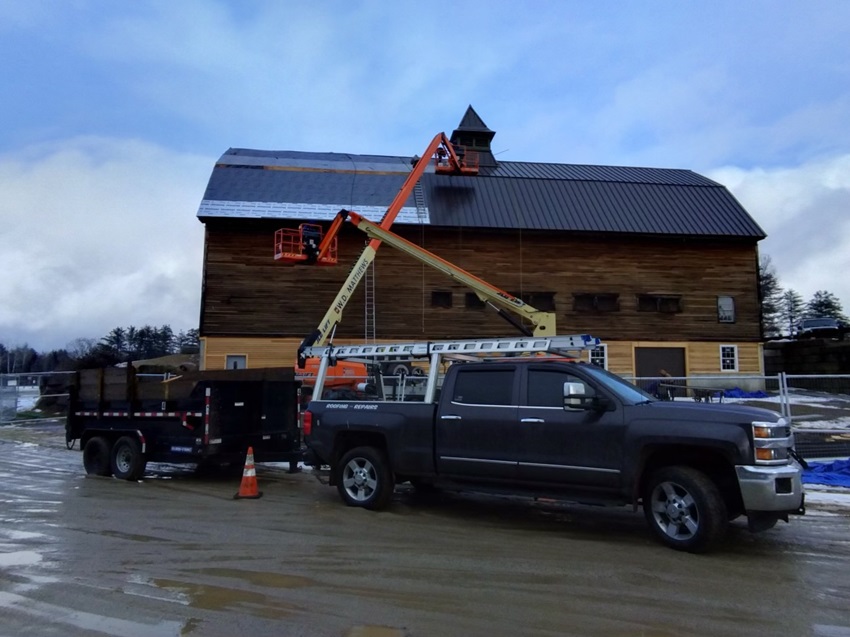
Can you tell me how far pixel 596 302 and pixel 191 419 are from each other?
71.5 feet

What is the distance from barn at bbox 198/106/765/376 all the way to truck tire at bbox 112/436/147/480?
15.6 m

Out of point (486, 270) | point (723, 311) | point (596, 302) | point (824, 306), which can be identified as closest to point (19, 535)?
point (486, 270)

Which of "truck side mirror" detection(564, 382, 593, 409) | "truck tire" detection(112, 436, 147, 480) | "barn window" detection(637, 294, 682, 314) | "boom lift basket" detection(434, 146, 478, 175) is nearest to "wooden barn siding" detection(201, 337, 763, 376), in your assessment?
"barn window" detection(637, 294, 682, 314)

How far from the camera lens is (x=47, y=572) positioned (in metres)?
5.93

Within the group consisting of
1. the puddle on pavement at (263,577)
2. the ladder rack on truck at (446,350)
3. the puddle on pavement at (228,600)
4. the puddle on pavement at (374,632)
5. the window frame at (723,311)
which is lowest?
the puddle on pavement at (374,632)

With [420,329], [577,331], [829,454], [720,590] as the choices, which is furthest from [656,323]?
[720,590]

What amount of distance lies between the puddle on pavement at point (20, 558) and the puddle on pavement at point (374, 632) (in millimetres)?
3553

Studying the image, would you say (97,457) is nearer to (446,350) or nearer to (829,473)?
(446,350)

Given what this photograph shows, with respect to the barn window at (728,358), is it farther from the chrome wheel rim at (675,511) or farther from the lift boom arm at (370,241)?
the chrome wheel rim at (675,511)

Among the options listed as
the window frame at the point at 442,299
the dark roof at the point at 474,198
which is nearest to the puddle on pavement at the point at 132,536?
the dark roof at the point at 474,198

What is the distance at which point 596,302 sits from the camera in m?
29.7

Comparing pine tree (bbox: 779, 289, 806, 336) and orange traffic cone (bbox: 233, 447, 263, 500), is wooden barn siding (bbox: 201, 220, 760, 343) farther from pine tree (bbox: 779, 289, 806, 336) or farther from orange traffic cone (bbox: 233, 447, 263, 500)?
pine tree (bbox: 779, 289, 806, 336)

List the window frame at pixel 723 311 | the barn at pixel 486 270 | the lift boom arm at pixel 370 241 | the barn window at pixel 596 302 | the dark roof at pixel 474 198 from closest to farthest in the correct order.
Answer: the lift boom arm at pixel 370 241 → the barn at pixel 486 270 → the dark roof at pixel 474 198 → the barn window at pixel 596 302 → the window frame at pixel 723 311

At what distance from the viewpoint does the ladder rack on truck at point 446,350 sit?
8180 mm
